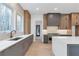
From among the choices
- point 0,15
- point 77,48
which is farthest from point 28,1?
point 77,48

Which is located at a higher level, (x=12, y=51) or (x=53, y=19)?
(x=53, y=19)

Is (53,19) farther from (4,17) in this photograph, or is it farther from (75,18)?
(4,17)

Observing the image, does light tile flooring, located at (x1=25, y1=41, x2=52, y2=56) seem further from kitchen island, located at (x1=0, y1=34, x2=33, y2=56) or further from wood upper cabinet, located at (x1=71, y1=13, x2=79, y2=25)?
wood upper cabinet, located at (x1=71, y1=13, x2=79, y2=25)

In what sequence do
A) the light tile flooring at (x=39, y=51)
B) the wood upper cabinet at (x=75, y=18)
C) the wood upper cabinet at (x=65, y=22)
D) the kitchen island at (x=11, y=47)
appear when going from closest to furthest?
1. the kitchen island at (x=11, y=47)
2. the light tile flooring at (x=39, y=51)
3. the wood upper cabinet at (x=75, y=18)
4. the wood upper cabinet at (x=65, y=22)

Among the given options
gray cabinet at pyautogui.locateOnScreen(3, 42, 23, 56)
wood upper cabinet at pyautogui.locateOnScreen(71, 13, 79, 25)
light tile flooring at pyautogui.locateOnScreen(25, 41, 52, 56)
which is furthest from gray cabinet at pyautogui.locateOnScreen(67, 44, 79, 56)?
wood upper cabinet at pyautogui.locateOnScreen(71, 13, 79, 25)

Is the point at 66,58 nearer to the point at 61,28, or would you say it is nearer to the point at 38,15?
the point at 61,28

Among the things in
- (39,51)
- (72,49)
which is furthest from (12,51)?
(39,51)

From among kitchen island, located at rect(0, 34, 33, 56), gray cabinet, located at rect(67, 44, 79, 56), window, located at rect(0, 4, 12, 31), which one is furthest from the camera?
window, located at rect(0, 4, 12, 31)

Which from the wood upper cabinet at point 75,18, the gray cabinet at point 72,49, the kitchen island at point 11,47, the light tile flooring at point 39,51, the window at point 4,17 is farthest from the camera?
the wood upper cabinet at point 75,18

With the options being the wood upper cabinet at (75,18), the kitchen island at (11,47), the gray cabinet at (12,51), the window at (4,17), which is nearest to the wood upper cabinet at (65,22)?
the wood upper cabinet at (75,18)

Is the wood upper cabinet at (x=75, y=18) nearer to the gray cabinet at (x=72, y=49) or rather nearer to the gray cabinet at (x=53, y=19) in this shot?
the gray cabinet at (x=53, y=19)

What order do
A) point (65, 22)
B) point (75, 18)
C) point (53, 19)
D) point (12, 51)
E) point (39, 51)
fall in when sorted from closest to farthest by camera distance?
1. point (12, 51)
2. point (39, 51)
3. point (75, 18)
4. point (53, 19)
5. point (65, 22)

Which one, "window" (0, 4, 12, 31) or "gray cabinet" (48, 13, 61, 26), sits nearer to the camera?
"window" (0, 4, 12, 31)

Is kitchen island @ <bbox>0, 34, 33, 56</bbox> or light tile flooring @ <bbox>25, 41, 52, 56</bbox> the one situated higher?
kitchen island @ <bbox>0, 34, 33, 56</bbox>
